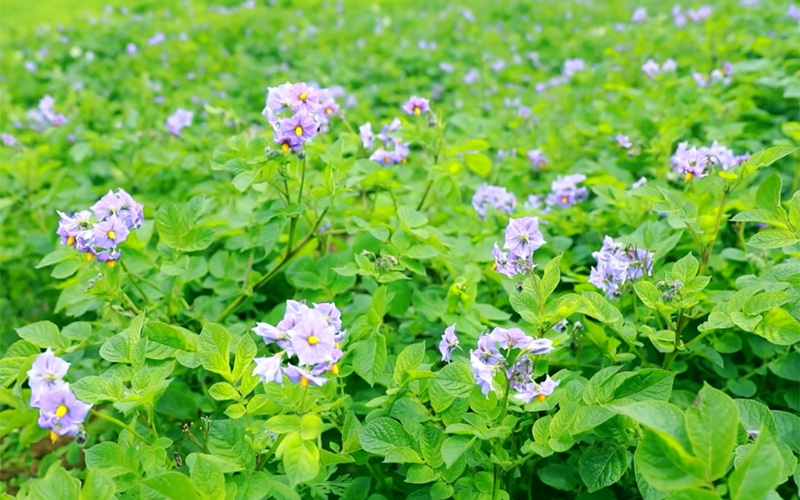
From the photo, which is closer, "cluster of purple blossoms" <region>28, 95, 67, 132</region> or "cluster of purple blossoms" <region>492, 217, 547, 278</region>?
"cluster of purple blossoms" <region>492, 217, 547, 278</region>

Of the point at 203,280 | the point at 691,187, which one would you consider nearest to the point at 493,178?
the point at 691,187

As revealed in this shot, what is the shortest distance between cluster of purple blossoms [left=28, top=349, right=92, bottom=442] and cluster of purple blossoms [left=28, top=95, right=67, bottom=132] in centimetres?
278

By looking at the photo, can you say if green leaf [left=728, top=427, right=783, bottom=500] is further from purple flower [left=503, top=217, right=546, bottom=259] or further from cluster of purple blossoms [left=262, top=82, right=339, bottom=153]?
cluster of purple blossoms [left=262, top=82, right=339, bottom=153]

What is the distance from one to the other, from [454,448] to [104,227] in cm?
104

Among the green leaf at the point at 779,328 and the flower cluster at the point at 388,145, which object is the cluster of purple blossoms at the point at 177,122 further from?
the green leaf at the point at 779,328

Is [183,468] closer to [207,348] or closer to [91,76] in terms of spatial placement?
[207,348]

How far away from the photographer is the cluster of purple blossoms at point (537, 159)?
120 inches

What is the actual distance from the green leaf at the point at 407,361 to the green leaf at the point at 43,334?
0.90 meters

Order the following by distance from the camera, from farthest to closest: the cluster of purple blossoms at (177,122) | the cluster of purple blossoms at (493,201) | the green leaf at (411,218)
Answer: the cluster of purple blossoms at (177,122) < the cluster of purple blossoms at (493,201) < the green leaf at (411,218)

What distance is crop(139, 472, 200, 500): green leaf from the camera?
120cm

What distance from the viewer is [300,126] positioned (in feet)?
5.74

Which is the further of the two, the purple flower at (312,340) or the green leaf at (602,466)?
the green leaf at (602,466)

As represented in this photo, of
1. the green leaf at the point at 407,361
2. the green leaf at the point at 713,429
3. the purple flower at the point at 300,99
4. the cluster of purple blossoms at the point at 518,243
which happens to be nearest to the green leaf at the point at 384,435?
the green leaf at the point at 407,361

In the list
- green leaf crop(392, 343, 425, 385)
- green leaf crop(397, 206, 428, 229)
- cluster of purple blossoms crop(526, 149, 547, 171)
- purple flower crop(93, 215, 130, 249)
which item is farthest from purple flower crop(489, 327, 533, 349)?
cluster of purple blossoms crop(526, 149, 547, 171)
